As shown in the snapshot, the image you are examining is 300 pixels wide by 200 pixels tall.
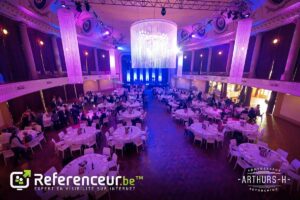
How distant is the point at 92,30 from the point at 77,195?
17.4m

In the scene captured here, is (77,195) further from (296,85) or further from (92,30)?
(92,30)

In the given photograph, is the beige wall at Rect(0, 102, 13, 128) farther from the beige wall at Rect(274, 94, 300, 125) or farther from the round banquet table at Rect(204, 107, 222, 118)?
the beige wall at Rect(274, 94, 300, 125)

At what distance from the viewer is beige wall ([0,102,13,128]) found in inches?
389

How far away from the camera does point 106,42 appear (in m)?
20.5

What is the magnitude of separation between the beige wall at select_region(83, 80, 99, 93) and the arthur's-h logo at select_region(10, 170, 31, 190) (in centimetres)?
1820

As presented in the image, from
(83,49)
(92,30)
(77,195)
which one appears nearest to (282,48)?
(77,195)

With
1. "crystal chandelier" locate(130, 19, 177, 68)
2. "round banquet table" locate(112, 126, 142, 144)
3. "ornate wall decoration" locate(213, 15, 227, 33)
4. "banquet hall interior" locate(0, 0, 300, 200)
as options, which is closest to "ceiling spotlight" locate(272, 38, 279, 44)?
"banquet hall interior" locate(0, 0, 300, 200)

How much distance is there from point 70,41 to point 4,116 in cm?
945

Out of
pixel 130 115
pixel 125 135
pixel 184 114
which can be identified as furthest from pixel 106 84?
pixel 125 135

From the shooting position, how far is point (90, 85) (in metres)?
23.5

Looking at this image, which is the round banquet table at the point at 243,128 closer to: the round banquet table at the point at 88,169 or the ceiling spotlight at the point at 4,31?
the round banquet table at the point at 88,169

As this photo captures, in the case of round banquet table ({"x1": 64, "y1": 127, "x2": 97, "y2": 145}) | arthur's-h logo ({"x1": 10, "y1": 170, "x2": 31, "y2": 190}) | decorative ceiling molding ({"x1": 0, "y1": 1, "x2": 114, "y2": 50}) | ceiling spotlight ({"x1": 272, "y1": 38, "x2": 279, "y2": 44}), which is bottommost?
arthur's-h logo ({"x1": 10, "y1": 170, "x2": 31, "y2": 190})

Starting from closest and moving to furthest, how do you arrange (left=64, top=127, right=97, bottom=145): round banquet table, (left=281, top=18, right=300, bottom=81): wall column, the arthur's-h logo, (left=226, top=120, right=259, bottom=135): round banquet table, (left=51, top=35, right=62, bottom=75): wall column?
the arthur's-h logo < (left=64, top=127, right=97, bottom=145): round banquet table < (left=226, top=120, right=259, bottom=135): round banquet table < (left=281, top=18, right=300, bottom=81): wall column < (left=51, top=35, right=62, bottom=75): wall column

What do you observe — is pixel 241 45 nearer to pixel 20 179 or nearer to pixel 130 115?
pixel 130 115
